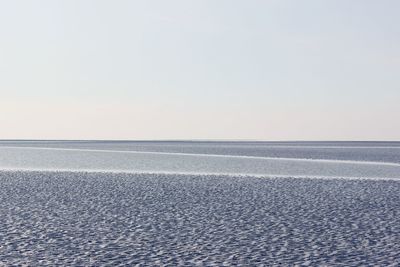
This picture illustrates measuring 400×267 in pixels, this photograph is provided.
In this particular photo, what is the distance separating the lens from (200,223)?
714 centimetres

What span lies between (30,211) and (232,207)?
258 centimetres

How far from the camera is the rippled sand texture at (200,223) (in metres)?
5.34

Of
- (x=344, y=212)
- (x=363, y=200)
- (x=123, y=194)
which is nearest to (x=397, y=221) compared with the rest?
(x=344, y=212)

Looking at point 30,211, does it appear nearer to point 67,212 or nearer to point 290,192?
point 67,212

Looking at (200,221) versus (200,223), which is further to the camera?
(200,221)

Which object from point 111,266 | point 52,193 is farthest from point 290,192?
point 111,266

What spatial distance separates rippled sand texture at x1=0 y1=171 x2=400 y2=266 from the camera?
5.34 m

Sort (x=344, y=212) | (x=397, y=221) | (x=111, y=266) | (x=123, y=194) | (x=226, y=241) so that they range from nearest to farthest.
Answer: (x=111, y=266) → (x=226, y=241) → (x=397, y=221) → (x=344, y=212) → (x=123, y=194)

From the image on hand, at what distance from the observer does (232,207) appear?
27.9ft

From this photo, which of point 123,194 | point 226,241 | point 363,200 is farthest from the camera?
point 123,194

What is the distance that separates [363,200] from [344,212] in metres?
1.38

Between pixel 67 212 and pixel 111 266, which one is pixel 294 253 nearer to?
pixel 111 266

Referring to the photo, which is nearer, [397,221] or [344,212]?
[397,221]

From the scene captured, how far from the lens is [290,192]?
1037cm
